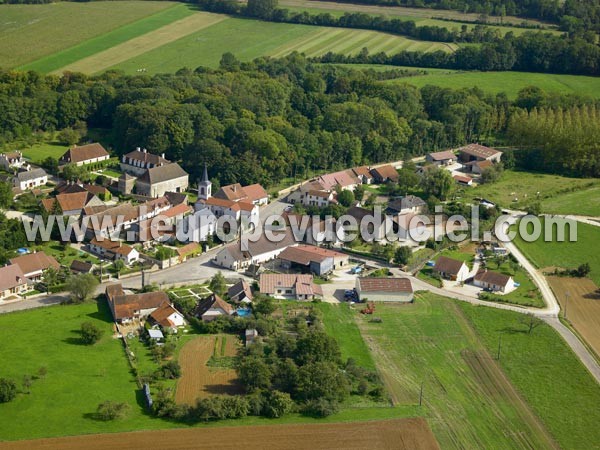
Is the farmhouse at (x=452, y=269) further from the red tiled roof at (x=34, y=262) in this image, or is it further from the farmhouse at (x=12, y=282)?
the farmhouse at (x=12, y=282)

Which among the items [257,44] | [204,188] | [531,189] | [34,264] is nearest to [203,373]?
[34,264]

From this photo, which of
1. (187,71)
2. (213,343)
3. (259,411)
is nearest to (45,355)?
(213,343)

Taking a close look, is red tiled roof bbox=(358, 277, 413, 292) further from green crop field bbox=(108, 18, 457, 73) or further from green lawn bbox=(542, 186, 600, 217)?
green crop field bbox=(108, 18, 457, 73)

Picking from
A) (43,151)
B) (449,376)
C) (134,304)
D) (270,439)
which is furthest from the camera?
(43,151)

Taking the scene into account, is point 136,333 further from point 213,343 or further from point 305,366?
point 305,366

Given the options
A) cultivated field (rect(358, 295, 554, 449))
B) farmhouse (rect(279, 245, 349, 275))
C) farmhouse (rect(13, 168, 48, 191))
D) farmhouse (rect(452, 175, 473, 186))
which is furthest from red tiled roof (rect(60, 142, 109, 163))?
cultivated field (rect(358, 295, 554, 449))

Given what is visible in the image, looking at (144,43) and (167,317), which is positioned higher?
(144,43)

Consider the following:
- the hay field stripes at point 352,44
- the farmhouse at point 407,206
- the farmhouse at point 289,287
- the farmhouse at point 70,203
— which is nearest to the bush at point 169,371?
the farmhouse at point 289,287

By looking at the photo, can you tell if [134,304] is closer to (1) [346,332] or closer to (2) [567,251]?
(1) [346,332]
